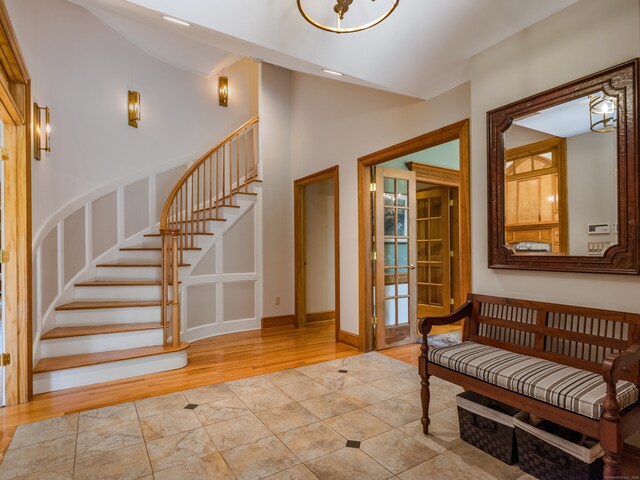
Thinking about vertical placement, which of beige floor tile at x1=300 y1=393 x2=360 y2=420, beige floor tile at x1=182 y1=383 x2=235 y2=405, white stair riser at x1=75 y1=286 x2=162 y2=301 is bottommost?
beige floor tile at x1=182 y1=383 x2=235 y2=405

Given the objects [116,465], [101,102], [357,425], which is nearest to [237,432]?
[116,465]

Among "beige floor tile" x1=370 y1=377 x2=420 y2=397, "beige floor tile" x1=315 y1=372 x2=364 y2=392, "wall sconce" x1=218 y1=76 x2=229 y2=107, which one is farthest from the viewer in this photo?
"wall sconce" x1=218 y1=76 x2=229 y2=107

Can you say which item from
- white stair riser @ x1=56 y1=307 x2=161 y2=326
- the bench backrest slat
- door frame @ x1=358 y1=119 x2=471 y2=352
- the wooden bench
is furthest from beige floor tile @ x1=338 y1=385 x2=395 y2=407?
white stair riser @ x1=56 y1=307 x2=161 y2=326

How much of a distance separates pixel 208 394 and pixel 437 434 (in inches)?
67.8

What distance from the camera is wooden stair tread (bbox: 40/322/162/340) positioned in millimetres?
3246

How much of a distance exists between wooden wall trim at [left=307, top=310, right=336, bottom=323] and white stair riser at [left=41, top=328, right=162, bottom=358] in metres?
2.38

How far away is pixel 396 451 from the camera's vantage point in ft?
6.69

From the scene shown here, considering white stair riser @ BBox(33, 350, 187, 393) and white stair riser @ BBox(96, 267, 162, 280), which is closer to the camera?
white stair riser @ BBox(33, 350, 187, 393)

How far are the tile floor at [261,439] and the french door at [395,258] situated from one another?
1158 millimetres

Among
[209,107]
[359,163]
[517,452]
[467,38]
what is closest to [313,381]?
[517,452]

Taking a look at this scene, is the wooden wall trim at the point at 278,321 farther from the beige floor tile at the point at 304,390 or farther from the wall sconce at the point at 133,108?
the wall sconce at the point at 133,108

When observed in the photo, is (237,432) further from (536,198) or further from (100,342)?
(536,198)

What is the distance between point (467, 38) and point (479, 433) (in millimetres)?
2456

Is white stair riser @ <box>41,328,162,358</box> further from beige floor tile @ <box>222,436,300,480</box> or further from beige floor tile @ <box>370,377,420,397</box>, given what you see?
beige floor tile @ <box>370,377,420,397</box>
